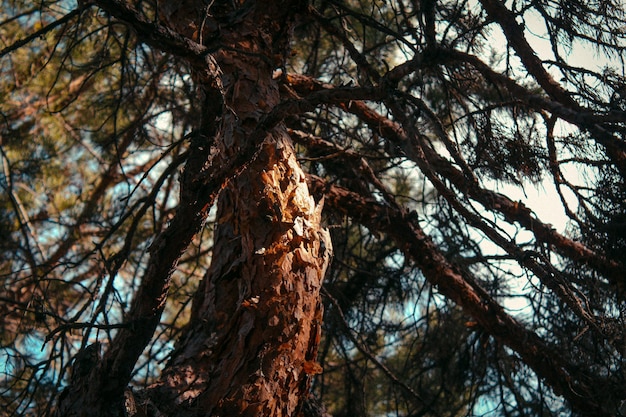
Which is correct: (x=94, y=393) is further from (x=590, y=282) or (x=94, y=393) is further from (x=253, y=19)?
(x=590, y=282)

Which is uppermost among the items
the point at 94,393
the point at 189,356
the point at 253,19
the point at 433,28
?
the point at 253,19

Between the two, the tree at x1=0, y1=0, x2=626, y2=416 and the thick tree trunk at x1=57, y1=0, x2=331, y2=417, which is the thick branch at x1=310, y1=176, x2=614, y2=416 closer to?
the tree at x1=0, y1=0, x2=626, y2=416

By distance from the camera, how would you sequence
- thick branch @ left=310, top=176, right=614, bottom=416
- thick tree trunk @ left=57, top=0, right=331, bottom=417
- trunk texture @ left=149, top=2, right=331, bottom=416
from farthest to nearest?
thick branch @ left=310, top=176, right=614, bottom=416, trunk texture @ left=149, top=2, right=331, bottom=416, thick tree trunk @ left=57, top=0, right=331, bottom=417

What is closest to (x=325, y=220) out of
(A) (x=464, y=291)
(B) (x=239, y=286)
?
(B) (x=239, y=286)

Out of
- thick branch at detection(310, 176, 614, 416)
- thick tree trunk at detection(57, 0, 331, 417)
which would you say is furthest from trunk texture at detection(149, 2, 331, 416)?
thick branch at detection(310, 176, 614, 416)

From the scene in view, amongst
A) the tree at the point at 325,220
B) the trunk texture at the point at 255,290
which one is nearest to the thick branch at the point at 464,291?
the tree at the point at 325,220

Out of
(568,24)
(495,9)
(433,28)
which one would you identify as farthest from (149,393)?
(568,24)

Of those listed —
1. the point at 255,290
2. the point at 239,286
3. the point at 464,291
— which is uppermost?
the point at 464,291

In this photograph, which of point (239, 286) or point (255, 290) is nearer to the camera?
point (255, 290)

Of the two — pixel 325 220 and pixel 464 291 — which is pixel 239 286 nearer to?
pixel 325 220

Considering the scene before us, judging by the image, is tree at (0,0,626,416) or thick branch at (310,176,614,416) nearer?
tree at (0,0,626,416)

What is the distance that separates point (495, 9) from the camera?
2650mm

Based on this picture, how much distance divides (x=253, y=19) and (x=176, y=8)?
0.34 metres

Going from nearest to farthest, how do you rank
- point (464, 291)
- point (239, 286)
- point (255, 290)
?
1. point (255, 290)
2. point (239, 286)
3. point (464, 291)
